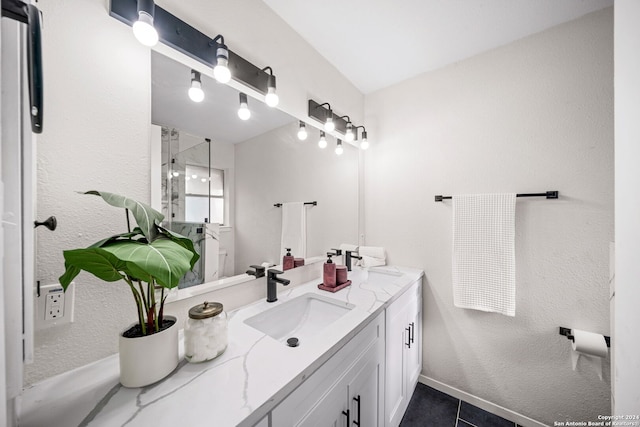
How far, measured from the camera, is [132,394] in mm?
553

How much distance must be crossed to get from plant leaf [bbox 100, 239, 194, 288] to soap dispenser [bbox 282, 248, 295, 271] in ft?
2.71

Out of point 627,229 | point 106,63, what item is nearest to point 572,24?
point 627,229

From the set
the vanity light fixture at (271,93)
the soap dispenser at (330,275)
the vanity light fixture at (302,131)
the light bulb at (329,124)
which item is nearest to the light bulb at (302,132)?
the vanity light fixture at (302,131)

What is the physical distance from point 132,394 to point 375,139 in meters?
1.99

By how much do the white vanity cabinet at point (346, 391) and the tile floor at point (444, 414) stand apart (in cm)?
48

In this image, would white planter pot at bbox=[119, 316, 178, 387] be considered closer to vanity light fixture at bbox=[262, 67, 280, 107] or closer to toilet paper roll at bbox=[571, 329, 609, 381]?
vanity light fixture at bbox=[262, 67, 280, 107]

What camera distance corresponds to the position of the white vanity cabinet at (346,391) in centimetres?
63

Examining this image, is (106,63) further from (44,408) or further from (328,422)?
(328,422)

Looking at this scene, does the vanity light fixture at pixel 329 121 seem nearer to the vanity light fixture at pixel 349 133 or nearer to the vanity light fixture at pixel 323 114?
the vanity light fixture at pixel 323 114

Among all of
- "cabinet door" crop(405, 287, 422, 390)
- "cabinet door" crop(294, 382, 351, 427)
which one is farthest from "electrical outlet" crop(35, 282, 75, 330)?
"cabinet door" crop(405, 287, 422, 390)

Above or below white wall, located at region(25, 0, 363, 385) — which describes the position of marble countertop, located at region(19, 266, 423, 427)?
below

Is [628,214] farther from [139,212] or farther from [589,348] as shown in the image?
[139,212]

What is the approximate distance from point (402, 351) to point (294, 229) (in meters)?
0.96

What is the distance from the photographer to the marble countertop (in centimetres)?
49
